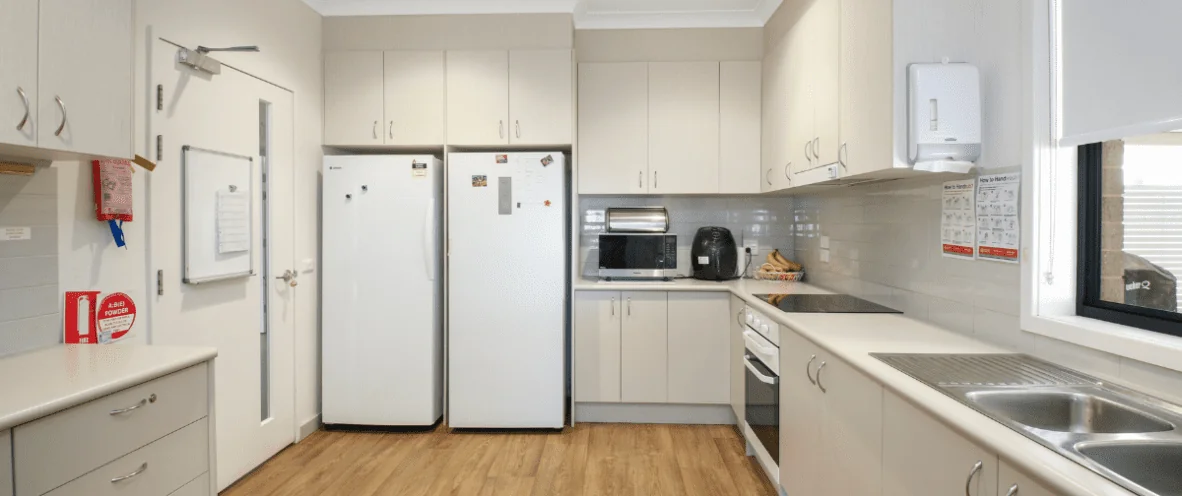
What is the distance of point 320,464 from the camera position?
2973 millimetres

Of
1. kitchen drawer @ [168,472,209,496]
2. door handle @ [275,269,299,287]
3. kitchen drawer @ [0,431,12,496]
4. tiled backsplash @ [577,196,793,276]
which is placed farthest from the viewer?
tiled backsplash @ [577,196,793,276]

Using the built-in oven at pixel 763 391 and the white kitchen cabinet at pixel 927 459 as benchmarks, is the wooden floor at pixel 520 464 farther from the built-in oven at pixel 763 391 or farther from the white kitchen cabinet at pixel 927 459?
the white kitchen cabinet at pixel 927 459

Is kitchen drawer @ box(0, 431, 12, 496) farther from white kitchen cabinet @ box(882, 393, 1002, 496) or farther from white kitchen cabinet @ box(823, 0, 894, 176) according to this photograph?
white kitchen cabinet @ box(823, 0, 894, 176)

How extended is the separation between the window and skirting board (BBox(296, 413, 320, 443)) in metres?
3.55

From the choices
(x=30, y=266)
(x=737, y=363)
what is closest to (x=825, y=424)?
(x=737, y=363)

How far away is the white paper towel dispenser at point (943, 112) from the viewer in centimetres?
183

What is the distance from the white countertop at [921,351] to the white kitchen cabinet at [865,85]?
579mm

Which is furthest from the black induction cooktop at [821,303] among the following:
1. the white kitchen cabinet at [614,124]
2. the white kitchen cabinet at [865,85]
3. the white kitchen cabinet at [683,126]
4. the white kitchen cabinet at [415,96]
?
the white kitchen cabinet at [415,96]

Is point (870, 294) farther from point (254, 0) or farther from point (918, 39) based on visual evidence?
point (254, 0)

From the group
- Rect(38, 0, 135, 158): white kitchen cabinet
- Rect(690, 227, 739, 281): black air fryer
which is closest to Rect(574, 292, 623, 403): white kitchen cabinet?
Rect(690, 227, 739, 281): black air fryer

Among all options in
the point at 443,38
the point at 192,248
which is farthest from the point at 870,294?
the point at 192,248

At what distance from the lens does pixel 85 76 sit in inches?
66.8

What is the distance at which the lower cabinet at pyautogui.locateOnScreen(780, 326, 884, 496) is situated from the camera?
160cm

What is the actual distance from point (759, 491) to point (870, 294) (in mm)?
1068
